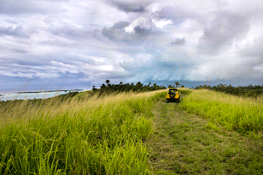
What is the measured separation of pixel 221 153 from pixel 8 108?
6711mm

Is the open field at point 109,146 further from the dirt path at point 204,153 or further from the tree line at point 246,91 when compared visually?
the tree line at point 246,91

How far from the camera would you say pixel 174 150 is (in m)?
4.39

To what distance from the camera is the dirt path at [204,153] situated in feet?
11.4

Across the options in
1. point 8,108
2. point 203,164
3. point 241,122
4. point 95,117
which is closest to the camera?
point 203,164

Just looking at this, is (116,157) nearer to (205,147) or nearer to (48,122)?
(48,122)

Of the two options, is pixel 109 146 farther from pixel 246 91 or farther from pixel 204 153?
pixel 246 91

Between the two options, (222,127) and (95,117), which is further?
(222,127)

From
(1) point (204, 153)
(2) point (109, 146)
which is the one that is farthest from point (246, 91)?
(2) point (109, 146)

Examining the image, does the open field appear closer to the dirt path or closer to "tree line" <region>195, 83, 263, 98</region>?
the dirt path

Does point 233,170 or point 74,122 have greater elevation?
point 74,122

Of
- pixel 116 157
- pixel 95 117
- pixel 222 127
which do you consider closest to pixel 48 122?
pixel 95 117

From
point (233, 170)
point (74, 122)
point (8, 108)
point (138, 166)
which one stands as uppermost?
point (8, 108)

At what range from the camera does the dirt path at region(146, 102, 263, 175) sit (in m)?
3.47

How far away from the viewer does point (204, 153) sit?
4215mm
